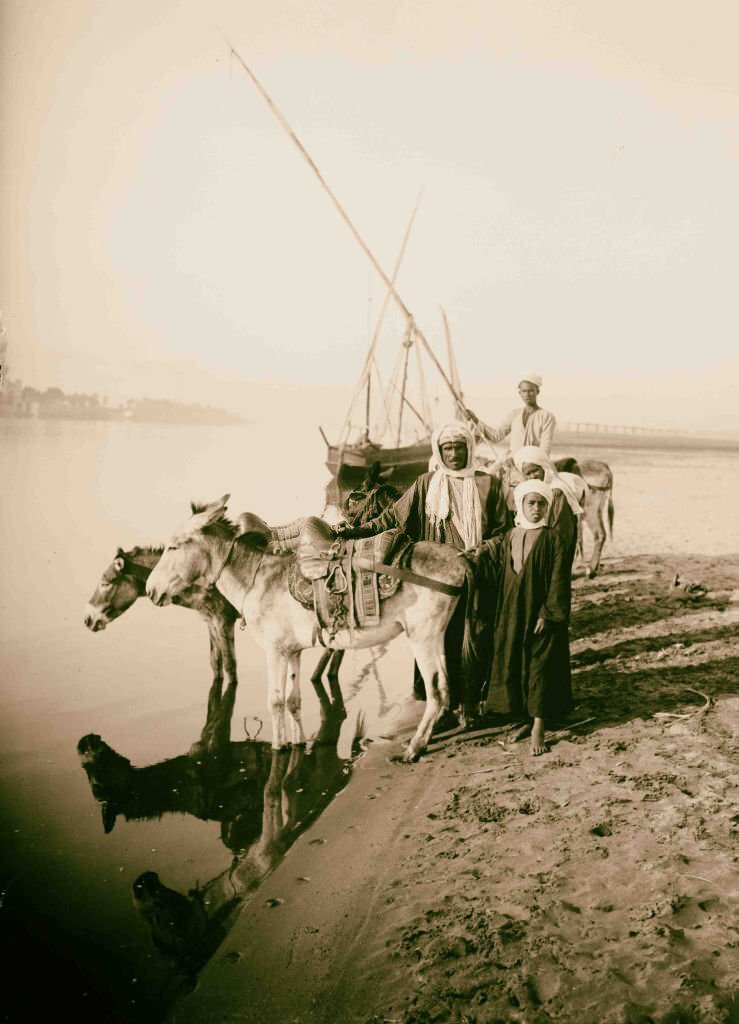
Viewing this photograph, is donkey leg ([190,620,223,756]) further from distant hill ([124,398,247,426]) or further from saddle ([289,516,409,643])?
distant hill ([124,398,247,426])

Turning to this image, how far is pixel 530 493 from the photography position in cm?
401

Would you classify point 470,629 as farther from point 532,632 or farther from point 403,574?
point 403,574

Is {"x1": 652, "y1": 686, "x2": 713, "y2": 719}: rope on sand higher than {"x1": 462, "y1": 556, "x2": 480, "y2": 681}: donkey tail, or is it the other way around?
{"x1": 462, "y1": 556, "x2": 480, "y2": 681}: donkey tail

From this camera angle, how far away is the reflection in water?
3.26 metres

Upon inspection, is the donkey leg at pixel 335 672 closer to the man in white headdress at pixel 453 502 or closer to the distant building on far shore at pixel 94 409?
the man in white headdress at pixel 453 502

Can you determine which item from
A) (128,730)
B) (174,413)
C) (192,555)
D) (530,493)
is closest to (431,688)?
(530,493)

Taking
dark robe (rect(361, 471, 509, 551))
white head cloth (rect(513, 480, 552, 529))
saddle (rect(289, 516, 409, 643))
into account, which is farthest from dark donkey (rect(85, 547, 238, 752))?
white head cloth (rect(513, 480, 552, 529))

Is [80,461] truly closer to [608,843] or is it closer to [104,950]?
[104,950]

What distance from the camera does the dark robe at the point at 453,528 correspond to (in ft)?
14.5

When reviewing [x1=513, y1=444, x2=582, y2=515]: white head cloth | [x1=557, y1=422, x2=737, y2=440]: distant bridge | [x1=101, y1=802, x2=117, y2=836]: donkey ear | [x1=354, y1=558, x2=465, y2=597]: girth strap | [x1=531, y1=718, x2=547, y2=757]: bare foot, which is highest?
[x1=557, y1=422, x2=737, y2=440]: distant bridge

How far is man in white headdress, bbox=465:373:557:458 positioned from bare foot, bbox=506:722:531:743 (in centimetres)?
174

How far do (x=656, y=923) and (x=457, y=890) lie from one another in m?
0.81

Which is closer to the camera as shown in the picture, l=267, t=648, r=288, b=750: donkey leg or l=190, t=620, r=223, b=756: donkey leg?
l=267, t=648, r=288, b=750: donkey leg

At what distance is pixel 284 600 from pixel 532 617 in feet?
4.73
